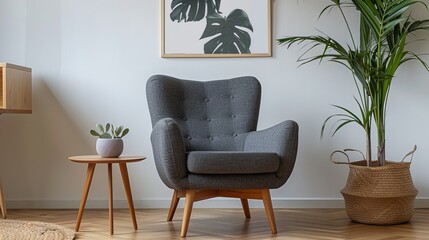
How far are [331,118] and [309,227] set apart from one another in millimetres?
1034

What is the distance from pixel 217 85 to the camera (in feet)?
12.2

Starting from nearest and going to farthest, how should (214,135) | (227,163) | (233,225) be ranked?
(227,163), (233,225), (214,135)

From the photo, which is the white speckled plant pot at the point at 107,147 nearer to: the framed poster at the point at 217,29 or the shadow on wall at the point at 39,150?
the shadow on wall at the point at 39,150

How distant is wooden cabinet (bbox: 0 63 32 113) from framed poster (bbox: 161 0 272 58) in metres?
0.94

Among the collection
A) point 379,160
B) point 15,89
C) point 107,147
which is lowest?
point 379,160

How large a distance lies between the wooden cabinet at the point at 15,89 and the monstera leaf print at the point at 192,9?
108 cm

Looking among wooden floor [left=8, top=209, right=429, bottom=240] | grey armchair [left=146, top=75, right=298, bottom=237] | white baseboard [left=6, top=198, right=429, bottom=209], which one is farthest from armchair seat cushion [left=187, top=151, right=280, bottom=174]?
white baseboard [left=6, top=198, right=429, bottom=209]

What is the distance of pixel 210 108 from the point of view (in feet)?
12.0

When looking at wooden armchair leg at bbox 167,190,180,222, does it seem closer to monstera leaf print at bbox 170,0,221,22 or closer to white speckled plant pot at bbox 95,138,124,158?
white speckled plant pot at bbox 95,138,124,158

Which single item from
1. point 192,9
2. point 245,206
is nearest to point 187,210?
point 245,206

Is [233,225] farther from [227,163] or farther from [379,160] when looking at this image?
[379,160]

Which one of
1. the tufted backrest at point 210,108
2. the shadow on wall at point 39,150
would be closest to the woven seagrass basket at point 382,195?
the tufted backrest at point 210,108

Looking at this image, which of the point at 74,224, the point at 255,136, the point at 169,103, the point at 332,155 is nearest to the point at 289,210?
the point at 332,155

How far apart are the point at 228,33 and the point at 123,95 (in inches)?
33.7
